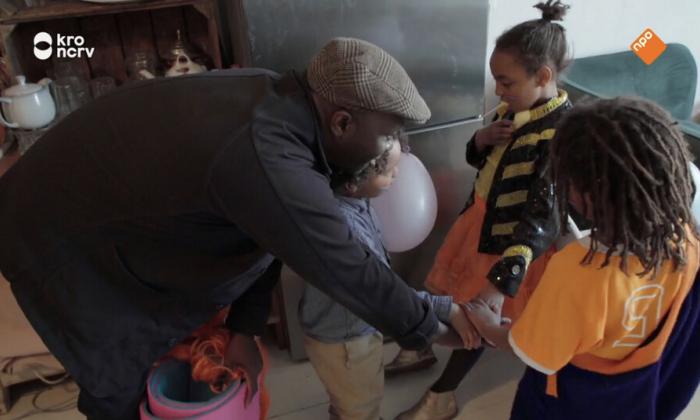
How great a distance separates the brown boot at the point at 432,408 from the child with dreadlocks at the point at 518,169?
345 mm

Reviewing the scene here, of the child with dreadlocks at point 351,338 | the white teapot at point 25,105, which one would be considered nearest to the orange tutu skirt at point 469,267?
the child with dreadlocks at point 351,338

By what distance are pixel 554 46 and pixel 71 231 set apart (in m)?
1.11

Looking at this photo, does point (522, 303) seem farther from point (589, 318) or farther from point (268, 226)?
point (268, 226)

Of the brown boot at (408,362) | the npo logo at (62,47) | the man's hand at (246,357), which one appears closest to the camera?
the man's hand at (246,357)

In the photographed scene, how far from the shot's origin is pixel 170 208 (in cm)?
86

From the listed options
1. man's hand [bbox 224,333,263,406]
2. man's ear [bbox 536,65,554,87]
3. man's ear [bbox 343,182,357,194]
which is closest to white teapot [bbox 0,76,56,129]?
man's hand [bbox 224,333,263,406]

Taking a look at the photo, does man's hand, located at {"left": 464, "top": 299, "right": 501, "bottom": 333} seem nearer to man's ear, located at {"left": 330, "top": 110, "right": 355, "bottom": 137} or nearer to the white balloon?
the white balloon

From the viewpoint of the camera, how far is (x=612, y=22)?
2.21 metres

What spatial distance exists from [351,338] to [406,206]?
1.24 ft

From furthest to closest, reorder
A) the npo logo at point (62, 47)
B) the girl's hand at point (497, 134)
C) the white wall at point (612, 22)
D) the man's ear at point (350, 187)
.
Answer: the white wall at point (612, 22), the npo logo at point (62, 47), the girl's hand at point (497, 134), the man's ear at point (350, 187)

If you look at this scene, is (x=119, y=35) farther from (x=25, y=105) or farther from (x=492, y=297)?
(x=492, y=297)

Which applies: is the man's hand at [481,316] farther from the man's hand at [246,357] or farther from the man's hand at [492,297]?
the man's hand at [246,357]

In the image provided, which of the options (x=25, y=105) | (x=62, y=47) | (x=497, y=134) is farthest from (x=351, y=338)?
(x=62, y=47)

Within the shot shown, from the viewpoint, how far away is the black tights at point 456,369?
164 cm
